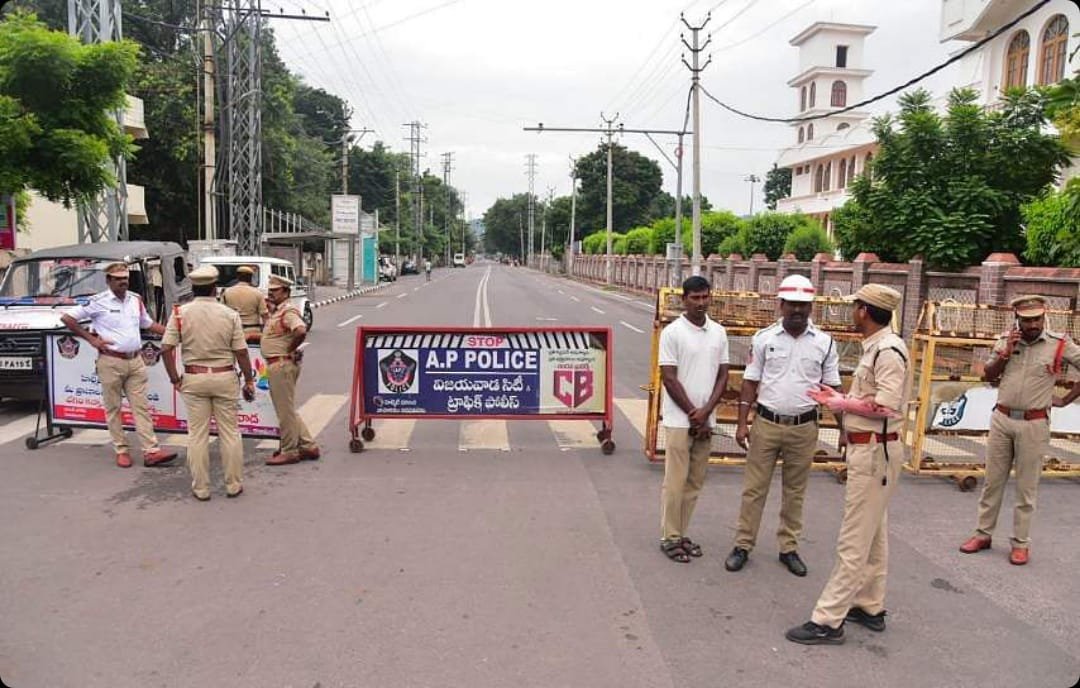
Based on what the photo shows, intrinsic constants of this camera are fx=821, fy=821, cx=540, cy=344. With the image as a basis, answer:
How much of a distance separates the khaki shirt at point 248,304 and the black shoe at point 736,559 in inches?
225

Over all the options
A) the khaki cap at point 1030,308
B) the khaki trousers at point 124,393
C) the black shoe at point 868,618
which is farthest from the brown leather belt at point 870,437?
the khaki trousers at point 124,393

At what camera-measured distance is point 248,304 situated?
8844 mm

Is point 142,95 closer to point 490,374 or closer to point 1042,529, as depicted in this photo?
point 490,374

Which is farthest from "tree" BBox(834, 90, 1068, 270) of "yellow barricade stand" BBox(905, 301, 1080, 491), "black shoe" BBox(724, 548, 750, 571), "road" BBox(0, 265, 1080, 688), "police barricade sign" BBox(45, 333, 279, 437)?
"police barricade sign" BBox(45, 333, 279, 437)

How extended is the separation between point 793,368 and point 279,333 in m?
4.66

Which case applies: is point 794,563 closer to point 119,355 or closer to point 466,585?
point 466,585

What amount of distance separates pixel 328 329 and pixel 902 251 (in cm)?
1379

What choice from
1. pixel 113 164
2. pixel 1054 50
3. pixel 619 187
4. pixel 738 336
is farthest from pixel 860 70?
pixel 738 336

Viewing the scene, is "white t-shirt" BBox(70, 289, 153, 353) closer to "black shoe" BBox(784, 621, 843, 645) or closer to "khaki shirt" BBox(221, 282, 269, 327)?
"khaki shirt" BBox(221, 282, 269, 327)

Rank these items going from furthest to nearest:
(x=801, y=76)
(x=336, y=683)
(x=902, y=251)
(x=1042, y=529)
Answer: (x=801, y=76), (x=902, y=251), (x=1042, y=529), (x=336, y=683)

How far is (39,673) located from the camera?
374cm

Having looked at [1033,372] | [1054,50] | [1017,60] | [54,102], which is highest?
[1017,60]

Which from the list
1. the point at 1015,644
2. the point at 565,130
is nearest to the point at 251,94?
the point at 565,130

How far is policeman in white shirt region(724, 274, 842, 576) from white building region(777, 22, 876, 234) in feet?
159
